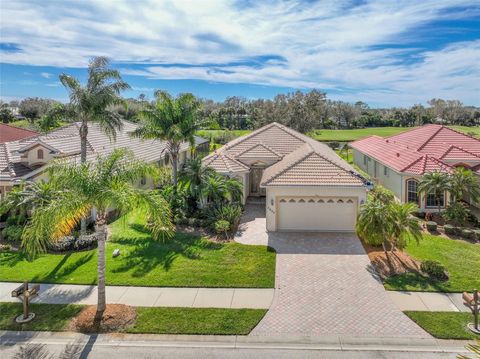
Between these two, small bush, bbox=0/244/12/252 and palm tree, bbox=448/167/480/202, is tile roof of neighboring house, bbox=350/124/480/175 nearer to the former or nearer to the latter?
palm tree, bbox=448/167/480/202

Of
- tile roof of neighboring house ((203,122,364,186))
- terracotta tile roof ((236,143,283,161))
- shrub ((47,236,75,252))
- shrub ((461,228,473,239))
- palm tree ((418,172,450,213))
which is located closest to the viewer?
shrub ((47,236,75,252))

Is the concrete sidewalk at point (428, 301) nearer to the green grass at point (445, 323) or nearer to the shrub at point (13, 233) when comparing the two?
the green grass at point (445, 323)

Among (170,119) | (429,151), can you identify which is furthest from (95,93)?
(429,151)

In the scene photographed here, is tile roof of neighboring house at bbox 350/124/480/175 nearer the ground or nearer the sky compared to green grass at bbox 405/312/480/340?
nearer the sky

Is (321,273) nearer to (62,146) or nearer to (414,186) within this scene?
(414,186)

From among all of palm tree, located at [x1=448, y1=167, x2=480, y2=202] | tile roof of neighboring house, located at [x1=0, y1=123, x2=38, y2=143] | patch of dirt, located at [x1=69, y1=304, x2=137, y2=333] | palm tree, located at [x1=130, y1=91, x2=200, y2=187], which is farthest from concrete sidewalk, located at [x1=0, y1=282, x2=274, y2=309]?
tile roof of neighboring house, located at [x1=0, y1=123, x2=38, y2=143]

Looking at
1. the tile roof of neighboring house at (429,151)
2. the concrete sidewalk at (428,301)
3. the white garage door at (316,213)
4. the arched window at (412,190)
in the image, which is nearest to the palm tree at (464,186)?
the tile roof of neighboring house at (429,151)
